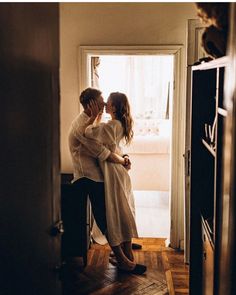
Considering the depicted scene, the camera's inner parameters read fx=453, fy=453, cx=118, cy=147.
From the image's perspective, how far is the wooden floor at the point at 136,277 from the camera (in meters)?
3.49

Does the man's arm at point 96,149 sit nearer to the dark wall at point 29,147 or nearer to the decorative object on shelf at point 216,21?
the dark wall at point 29,147

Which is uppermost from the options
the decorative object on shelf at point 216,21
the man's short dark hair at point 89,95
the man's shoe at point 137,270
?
the decorative object on shelf at point 216,21

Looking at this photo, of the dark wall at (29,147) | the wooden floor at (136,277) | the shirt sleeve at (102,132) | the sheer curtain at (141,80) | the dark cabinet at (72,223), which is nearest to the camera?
the dark wall at (29,147)

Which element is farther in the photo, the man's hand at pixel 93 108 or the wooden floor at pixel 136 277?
the man's hand at pixel 93 108

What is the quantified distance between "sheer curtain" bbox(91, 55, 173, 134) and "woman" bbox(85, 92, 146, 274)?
448 centimetres

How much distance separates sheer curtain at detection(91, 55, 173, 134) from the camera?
829 centimetres

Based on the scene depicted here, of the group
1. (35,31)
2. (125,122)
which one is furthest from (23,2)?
(125,122)

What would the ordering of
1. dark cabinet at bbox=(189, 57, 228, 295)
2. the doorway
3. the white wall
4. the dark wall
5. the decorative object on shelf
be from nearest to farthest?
the dark wall < the decorative object on shelf < dark cabinet at bbox=(189, 57, 228, 295) < the white wall < the doorway

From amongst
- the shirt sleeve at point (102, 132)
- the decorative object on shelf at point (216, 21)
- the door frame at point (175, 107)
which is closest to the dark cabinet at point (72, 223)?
the shirt sleeve at point (102, 132)

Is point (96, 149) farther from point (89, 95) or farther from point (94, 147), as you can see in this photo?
point (89, 95)

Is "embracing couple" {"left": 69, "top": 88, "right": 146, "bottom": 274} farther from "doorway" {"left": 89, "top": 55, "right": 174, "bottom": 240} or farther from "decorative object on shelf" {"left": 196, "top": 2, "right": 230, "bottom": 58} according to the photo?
"decorative object on shelf" {"left": 196, "top": 2, "right": 230, "bottom": 58}

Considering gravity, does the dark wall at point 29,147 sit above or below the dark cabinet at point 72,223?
above

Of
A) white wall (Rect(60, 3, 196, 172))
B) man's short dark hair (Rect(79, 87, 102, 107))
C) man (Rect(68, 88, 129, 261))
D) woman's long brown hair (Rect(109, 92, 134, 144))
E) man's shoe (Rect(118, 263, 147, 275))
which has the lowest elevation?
man's shoe (Rect(118, 263, 147, 275))

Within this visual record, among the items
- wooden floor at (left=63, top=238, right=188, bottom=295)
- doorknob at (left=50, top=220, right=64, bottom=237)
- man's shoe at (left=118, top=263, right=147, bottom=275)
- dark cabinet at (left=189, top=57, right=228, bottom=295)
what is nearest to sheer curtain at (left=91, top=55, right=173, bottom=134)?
wooden floor at (left=63, top=238, right=188, bottom=295)
